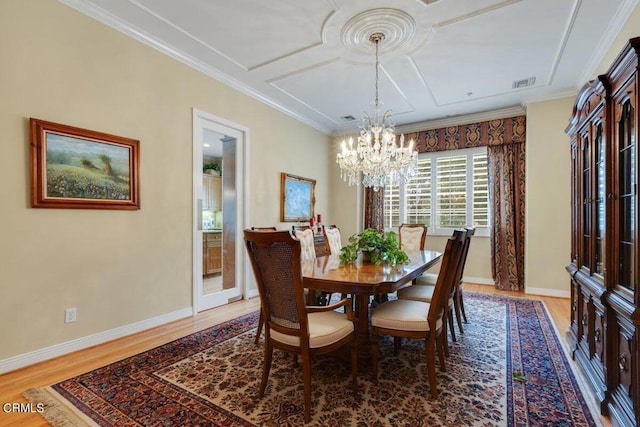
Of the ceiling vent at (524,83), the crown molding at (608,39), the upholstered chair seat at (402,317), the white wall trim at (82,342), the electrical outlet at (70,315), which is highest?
the ceiling vent at (524,83)

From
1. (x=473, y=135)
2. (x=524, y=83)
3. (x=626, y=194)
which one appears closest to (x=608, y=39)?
(x=524, y=83)

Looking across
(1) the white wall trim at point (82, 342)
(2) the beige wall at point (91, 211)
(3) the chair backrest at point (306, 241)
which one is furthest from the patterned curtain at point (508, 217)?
(1) the white wall trim at point (82, 342)

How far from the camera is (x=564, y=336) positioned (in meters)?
2.97

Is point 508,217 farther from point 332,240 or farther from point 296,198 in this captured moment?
point 296,198

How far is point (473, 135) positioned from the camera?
17.5 feet

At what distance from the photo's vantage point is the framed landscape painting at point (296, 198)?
5121mm

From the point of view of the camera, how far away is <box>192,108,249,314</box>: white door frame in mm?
3623

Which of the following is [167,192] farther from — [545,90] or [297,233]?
[545,90]

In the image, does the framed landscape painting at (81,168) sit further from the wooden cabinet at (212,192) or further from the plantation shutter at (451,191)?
the plantation shutter at (451,191)

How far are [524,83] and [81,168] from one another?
527 centimetres

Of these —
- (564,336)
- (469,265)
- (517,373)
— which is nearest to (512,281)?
(469,265)

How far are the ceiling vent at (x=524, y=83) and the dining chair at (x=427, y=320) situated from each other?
3212mm

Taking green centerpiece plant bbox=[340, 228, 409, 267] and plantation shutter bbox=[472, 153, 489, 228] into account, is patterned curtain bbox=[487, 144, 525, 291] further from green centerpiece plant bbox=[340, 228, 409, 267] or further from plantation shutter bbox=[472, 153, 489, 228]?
green centerpiece plant bbox=[340, 228, 409, 267]

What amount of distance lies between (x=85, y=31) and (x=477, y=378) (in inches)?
168
